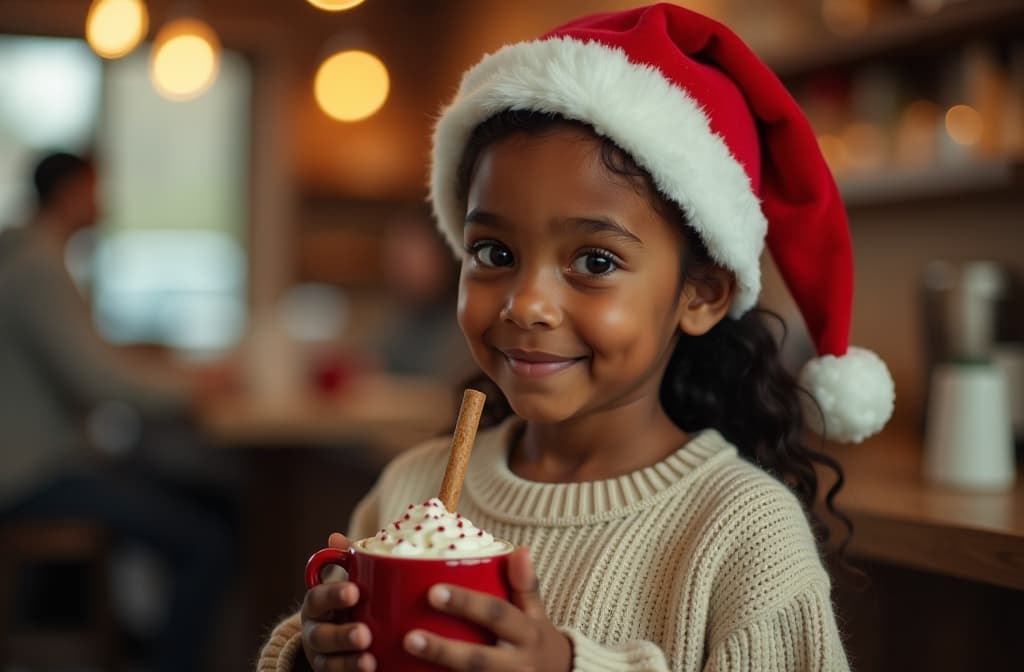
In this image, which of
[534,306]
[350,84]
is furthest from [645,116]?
[350,84]

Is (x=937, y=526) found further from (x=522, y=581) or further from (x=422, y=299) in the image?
(x=422, y=299)

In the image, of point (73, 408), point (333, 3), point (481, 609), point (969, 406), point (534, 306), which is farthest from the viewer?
point (73, 408)

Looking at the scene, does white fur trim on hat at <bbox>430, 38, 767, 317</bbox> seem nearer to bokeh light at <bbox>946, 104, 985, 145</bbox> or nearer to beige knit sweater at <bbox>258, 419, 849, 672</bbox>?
beige knit sweater at <bbox>258, 419, 849, 672</bbox>

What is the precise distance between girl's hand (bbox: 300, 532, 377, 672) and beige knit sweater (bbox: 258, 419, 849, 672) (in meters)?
0.15

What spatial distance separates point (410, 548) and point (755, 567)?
0.32 m

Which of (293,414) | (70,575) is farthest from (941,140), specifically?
(70,575)

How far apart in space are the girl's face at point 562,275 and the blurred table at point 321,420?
1620 millimetres

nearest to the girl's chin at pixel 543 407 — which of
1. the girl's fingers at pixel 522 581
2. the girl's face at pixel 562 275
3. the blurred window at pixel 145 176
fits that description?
the girl's face at pixel 562 275

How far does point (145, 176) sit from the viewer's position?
17.5 feet

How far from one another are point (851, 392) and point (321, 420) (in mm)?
1930

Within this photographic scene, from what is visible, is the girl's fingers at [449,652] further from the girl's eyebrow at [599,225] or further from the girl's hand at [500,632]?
the girl's eyebrow at [599,225]

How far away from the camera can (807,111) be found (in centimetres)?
253

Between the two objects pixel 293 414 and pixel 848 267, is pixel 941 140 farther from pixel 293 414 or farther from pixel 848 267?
pixel 293 414

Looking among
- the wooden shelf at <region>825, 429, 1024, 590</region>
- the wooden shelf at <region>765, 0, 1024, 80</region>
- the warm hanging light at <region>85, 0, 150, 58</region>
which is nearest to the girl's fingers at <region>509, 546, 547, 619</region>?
the wooden shelf at <region>825, 429, 1024, 590</region>
